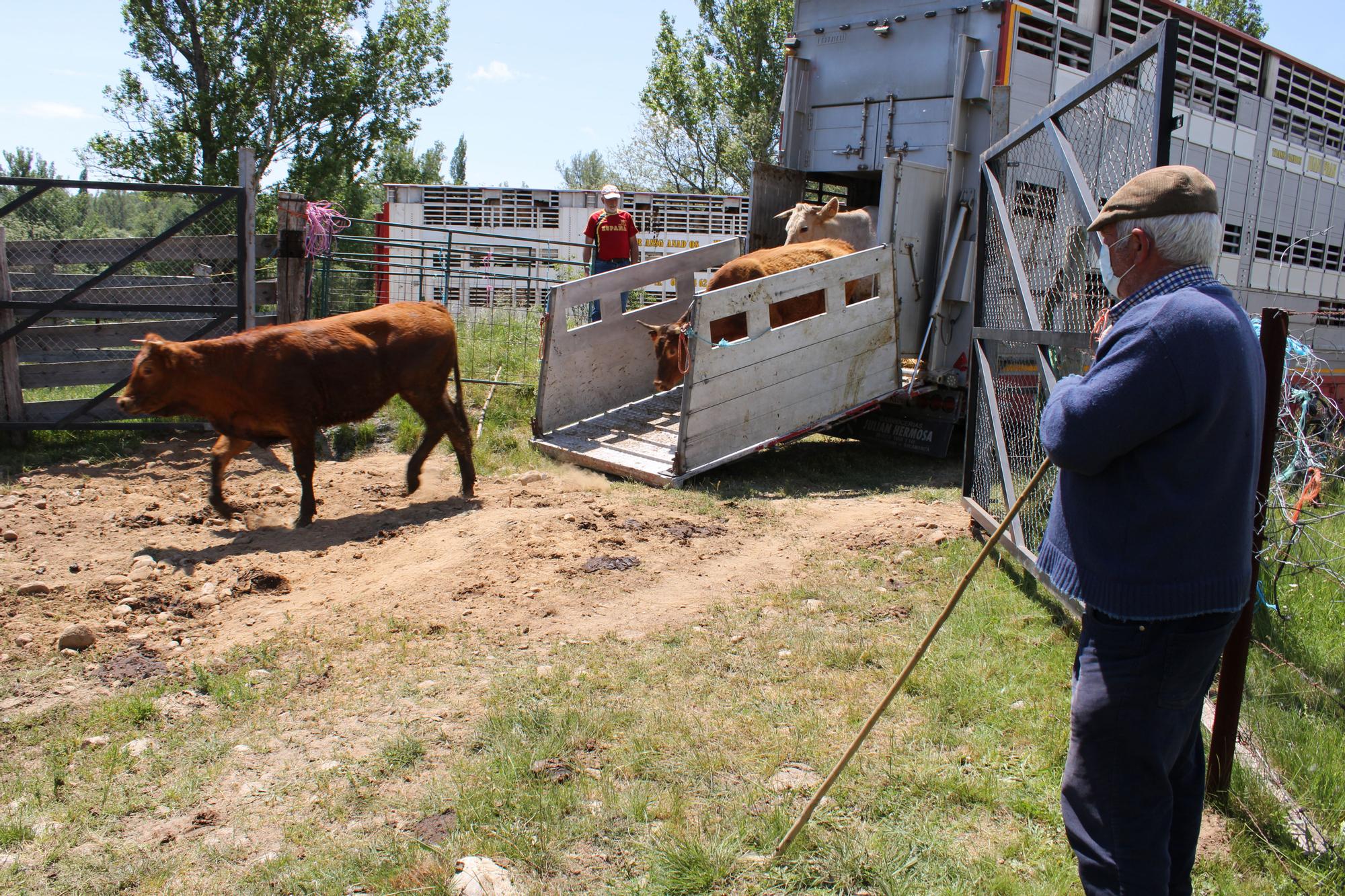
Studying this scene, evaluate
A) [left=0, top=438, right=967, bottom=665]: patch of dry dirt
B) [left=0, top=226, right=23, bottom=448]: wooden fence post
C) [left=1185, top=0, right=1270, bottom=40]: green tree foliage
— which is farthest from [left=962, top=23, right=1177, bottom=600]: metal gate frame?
Result: [left=1185, top=0, right=1270, bottom=40]: green tree foliage

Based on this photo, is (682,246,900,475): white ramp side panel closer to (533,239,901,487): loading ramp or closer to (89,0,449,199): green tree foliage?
(533,239,901,487): loading ramp

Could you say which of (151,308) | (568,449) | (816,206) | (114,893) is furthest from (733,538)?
(151,308)

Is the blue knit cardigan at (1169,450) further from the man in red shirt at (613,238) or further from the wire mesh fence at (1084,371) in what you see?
the man in red shirt at (613,238)

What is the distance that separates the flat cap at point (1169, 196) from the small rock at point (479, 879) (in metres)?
2.50

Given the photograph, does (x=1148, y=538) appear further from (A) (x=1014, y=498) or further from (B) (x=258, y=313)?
(B) (x=258, y=313)

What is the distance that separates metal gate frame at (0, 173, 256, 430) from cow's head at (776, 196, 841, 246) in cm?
545

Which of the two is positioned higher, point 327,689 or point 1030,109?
point 1030,109

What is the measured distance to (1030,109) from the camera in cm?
892

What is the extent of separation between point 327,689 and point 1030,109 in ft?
26.4

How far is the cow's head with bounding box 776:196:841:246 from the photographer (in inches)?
398

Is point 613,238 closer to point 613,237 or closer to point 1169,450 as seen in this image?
point 613,237

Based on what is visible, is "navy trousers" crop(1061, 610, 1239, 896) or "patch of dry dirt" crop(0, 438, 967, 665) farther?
"patch of dry dirt" crop(0, 438, 967, 665)

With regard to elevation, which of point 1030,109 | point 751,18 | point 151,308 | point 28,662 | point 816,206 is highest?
point 751,18

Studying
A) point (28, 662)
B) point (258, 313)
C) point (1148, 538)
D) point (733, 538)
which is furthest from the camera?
point (258, 313)
